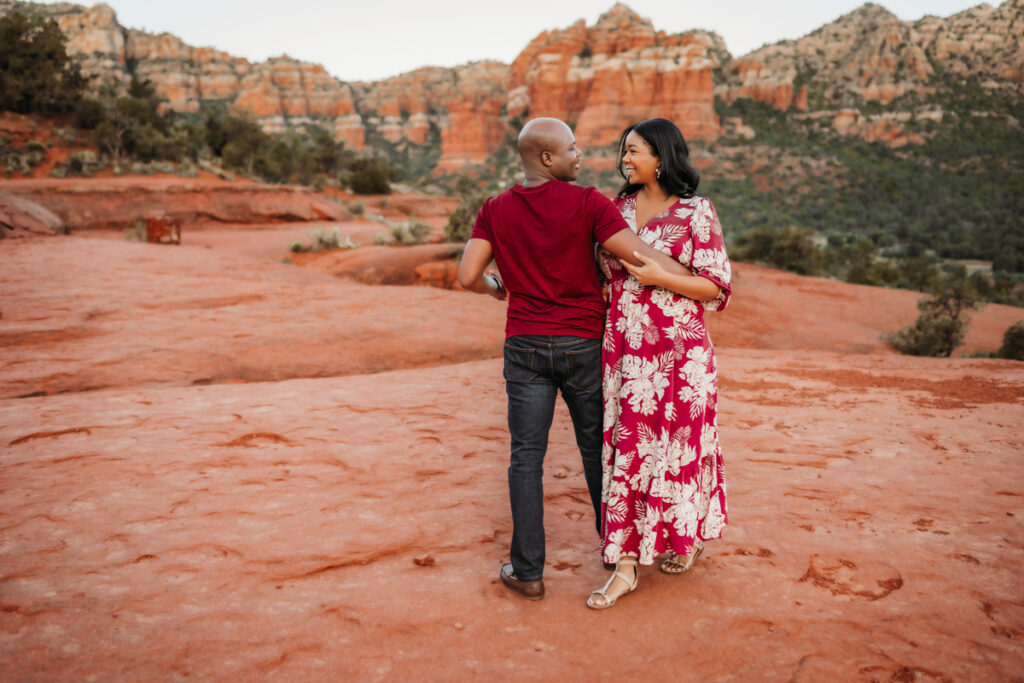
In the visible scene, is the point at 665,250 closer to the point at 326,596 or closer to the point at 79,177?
the point at 326,596

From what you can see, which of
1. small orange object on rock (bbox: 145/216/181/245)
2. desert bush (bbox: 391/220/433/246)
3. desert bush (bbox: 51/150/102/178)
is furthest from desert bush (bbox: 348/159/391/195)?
small orange object on rock (bbox: 145/216/181/245)

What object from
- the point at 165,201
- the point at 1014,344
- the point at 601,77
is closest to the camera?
the point at 1014,344

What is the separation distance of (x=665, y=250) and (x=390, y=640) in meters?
1.62

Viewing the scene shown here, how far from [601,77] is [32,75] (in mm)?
58526

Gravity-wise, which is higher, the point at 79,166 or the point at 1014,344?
the point at 79,166

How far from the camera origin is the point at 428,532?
112 inches

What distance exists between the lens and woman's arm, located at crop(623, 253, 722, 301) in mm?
2205

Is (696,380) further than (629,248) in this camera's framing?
Yes

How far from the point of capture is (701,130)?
6588 cm

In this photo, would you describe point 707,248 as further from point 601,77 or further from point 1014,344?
point 601,77

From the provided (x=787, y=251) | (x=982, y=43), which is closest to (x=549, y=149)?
(x=787, y=251)

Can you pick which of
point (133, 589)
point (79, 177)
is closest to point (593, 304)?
point (133, 589)

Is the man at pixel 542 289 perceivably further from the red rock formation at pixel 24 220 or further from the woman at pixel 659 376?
the red rock formation at pixel 24 220

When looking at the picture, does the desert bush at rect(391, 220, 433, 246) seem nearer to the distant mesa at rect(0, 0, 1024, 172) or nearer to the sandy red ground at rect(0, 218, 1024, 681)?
the sandy red ground at rect(0, 218, 1024, 681)
